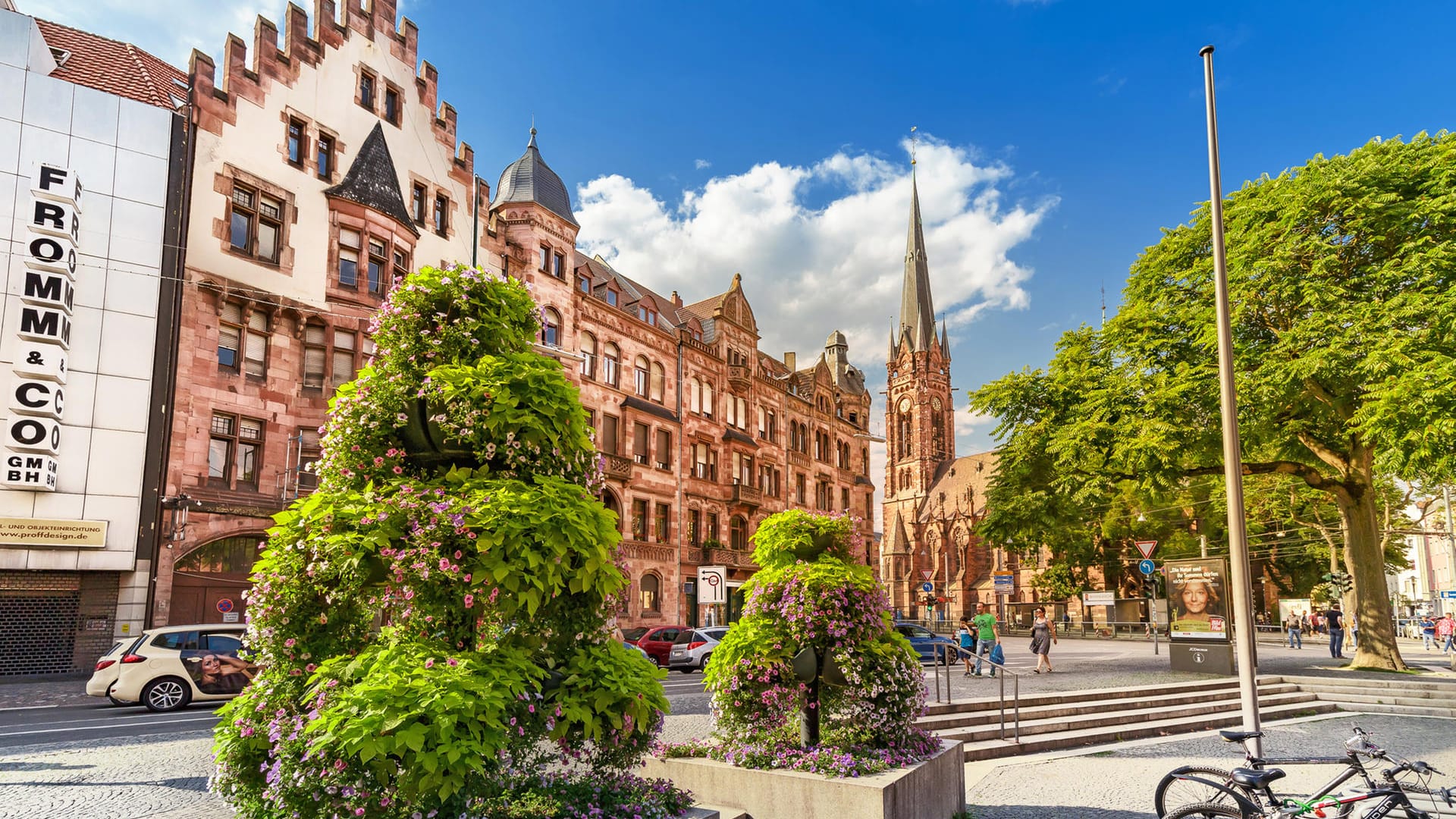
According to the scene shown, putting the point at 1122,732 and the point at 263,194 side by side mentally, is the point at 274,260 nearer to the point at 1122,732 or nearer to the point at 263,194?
the point at 263,194

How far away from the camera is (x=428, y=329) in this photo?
5852 mm

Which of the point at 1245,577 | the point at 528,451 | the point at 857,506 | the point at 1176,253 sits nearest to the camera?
the point at 528,451

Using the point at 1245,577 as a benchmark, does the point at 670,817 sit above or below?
below

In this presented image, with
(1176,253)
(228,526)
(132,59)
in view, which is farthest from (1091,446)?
(132,59)

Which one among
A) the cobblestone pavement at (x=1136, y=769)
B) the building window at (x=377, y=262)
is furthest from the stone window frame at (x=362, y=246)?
the cobblestone pavement at (x=1136, y=769)

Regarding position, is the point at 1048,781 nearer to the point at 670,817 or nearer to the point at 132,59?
the point at 670,817

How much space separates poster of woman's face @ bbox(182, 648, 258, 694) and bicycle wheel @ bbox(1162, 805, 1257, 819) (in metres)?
15.5

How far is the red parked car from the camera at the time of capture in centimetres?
2933

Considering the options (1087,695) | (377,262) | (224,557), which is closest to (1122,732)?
(1087,695)

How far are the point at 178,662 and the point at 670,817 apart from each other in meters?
14.7

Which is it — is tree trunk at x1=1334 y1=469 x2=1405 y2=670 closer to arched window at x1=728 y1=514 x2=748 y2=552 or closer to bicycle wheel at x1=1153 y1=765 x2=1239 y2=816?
bicycle wheel at x1=1153 y1=765 x2=1239 y2=816

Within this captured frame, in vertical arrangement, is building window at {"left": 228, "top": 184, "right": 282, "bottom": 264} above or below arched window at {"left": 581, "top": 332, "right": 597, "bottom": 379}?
above

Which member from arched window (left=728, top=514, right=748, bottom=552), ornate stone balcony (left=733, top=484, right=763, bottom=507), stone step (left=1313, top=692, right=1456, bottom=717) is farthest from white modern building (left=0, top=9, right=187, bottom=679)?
stone step (left=1313, top=692, right=1456, bottom=717)

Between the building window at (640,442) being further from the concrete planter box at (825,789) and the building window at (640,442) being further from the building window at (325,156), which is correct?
the concrete planter box at (825,789)
